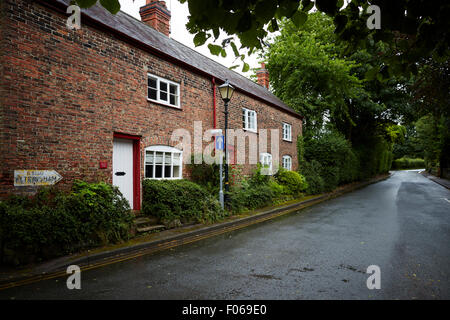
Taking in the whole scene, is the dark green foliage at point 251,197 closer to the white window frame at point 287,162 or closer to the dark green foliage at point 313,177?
the dark green foliage at point 313,177

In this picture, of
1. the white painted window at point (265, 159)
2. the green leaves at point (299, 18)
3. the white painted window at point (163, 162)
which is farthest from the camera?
the white painted window at point (265, 159)

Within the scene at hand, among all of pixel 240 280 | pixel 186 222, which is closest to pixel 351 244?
pixel 240 280

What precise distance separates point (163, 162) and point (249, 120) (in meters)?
6.66

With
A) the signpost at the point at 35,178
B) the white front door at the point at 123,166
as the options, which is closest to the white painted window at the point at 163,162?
the white front door at the point at 123,166

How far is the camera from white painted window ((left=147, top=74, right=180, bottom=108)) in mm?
8953

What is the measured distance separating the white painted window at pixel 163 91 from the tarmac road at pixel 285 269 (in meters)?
4.87

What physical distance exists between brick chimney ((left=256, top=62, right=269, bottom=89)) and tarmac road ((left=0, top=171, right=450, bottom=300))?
1568 cm

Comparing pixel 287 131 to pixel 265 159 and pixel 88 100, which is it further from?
Answer: pixel 88 100

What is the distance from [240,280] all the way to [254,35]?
135 inches

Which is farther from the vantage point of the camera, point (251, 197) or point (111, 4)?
point (251, 197)

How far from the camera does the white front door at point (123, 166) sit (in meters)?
7.82

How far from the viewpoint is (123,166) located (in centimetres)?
802

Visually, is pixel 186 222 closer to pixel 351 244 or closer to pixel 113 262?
pixel 113 262

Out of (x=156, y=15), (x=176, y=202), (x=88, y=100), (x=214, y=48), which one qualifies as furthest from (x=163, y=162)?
(x=156, y=15)
